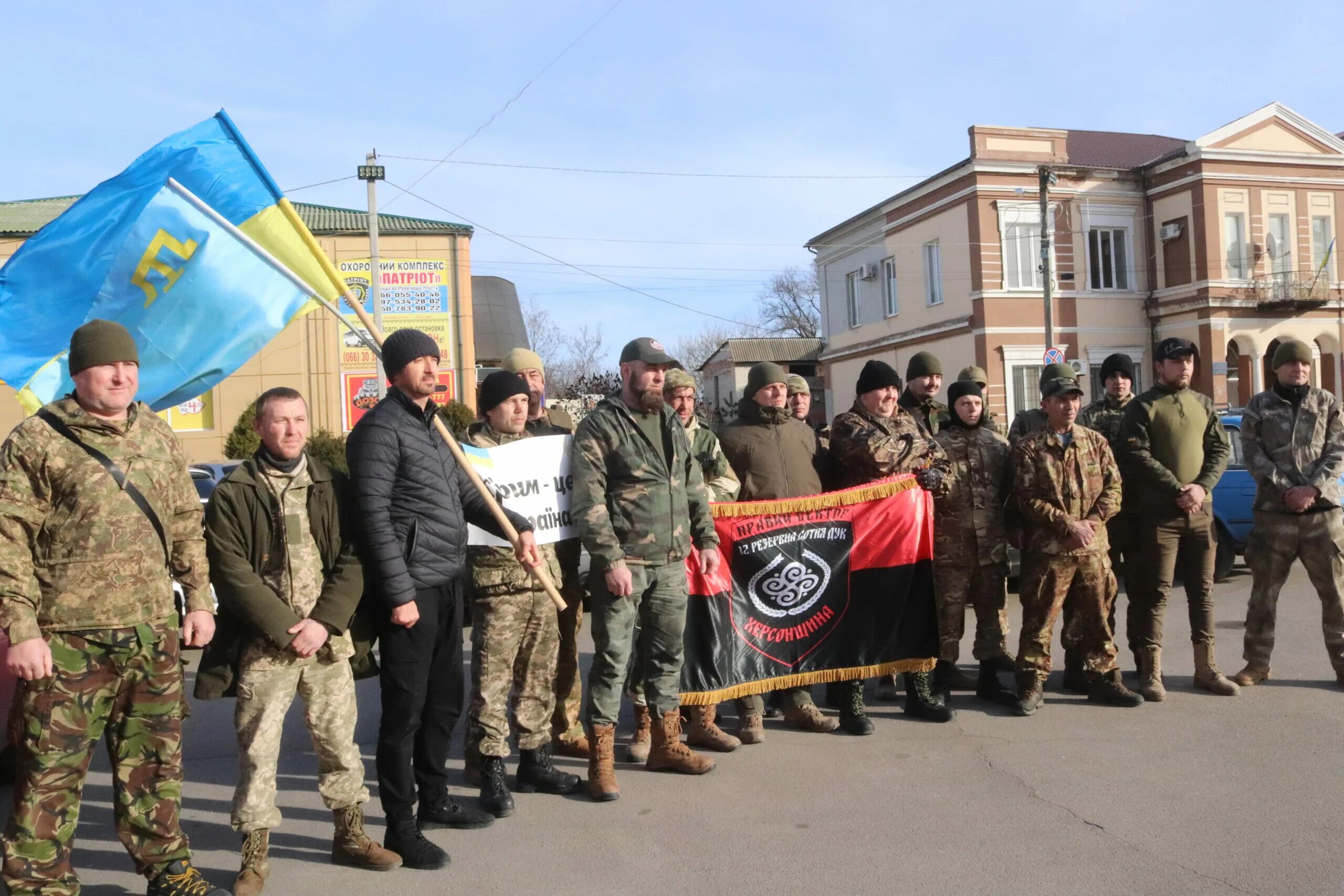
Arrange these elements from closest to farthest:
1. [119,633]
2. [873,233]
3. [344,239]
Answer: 1. [119,633]
2. [344,239]
3. [873,233]

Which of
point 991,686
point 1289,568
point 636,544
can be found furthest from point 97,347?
point 1289,568

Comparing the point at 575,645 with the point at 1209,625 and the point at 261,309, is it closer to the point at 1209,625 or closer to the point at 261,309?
the point at 261,309

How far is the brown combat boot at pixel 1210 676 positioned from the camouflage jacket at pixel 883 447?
6.69ft

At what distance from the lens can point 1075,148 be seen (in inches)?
1512

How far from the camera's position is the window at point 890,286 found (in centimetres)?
3688

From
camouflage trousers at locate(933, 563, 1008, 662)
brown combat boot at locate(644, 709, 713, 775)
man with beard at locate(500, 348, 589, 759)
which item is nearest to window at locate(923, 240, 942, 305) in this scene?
camouflage trousers at locate(933, 563, 1008, 662)

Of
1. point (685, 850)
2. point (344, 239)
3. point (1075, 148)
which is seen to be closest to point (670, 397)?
point (685, 850)

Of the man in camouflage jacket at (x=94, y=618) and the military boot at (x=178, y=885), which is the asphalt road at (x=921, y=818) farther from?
the man in camouflage jacket at (x=94, y=618)

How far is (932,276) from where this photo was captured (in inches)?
1352

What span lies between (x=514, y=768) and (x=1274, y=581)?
490cm

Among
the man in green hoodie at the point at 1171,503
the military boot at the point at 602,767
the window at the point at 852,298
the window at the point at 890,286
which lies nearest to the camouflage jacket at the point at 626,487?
the military boot at the point at 602,767

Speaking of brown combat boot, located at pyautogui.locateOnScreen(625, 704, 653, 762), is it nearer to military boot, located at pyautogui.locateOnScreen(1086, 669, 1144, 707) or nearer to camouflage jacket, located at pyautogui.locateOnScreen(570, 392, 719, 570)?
camouflage jacket, located at pyautogui.locateOnScreen(570, 392, 719, 570)

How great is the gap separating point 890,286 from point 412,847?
3481 cm

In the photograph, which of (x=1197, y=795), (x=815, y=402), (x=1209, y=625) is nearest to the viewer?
(x=1197, y=795)
